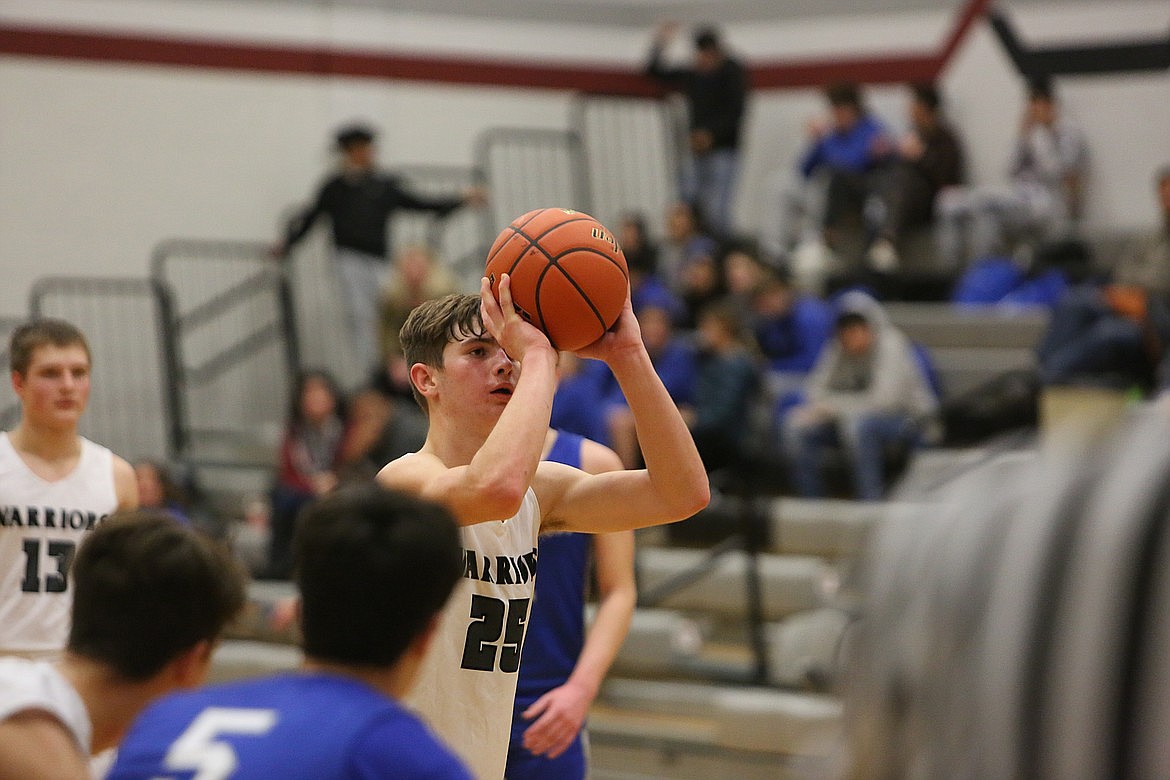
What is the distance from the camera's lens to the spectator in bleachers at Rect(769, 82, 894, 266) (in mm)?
12758

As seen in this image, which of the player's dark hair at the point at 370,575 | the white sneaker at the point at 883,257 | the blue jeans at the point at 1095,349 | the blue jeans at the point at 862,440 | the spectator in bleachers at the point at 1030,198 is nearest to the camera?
the player's dark hair at the point at 370,575

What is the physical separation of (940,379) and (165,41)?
7880mm

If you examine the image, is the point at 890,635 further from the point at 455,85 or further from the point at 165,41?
the point at 455,85

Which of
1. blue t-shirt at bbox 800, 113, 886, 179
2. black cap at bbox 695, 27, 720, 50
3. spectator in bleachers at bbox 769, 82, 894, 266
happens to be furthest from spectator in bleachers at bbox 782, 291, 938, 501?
black cap at bbox 695, 27, 720, 50

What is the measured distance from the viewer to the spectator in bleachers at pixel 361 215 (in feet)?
40.6

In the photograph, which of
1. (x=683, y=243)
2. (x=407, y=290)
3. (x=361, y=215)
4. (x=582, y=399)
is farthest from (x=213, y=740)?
(x=683, y=243)

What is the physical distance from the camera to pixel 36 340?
15.2ft

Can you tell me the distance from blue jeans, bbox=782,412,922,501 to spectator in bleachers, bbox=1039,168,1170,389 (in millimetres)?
1055

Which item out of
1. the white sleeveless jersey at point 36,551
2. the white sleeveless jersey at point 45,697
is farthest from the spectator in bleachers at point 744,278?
the white sleeveless jersey at point 45,697

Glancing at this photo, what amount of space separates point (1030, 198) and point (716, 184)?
3.32m

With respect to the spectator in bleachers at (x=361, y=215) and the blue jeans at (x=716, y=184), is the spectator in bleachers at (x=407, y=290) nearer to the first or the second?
the spectator in bleachers at (x=361, y=215)

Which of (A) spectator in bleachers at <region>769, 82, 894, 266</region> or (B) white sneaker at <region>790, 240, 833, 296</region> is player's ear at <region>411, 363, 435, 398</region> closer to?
(B) white sneaker at <region>790, 240, 833, 296</region>

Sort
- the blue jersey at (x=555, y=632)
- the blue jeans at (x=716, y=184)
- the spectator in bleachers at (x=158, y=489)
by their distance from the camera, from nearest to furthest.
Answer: the blue jersey at (x=555, y=632), the spectator in bleachers at (x=158, y=489), the blue jeans at (x=716, y=184)

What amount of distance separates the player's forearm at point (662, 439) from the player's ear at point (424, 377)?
0.45m
